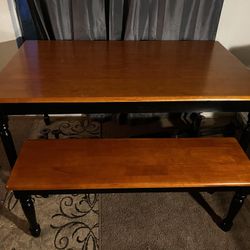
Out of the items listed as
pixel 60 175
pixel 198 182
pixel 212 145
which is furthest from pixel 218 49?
pixel 60 175

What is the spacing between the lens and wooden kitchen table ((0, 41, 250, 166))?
1.08m

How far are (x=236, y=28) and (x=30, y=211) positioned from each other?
5.91 feet

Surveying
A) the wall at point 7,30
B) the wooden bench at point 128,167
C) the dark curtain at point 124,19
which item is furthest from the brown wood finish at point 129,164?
the wall at point 7,30

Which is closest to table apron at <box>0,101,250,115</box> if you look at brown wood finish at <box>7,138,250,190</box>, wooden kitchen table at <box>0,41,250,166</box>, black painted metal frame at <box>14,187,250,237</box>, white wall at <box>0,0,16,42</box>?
wooden kitchen table at <box>0,41,250,166</box>

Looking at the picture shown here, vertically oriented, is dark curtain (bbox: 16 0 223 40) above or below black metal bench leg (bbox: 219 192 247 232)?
above

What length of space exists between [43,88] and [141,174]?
58 centimetres

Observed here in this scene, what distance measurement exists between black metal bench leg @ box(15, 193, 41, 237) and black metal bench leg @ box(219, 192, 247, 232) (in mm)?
962

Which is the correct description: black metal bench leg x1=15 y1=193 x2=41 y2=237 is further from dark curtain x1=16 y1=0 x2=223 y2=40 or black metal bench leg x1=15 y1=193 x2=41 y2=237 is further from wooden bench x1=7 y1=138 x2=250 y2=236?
dark curtain x1=16 y1=0 x2=223 y2=40

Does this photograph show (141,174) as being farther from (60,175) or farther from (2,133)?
(2,133)

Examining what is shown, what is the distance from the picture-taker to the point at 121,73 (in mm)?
1257

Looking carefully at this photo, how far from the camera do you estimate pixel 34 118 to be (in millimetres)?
2145

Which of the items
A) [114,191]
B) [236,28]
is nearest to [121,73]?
[114,191]

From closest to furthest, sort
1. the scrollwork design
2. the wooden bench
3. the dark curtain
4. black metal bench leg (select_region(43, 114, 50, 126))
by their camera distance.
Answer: the wooden bench, the scrollwork design, the dark curtain, black metal bench leg (select_region(43, 114, 50, 126))

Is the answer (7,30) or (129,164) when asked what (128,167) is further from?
(7,30)
